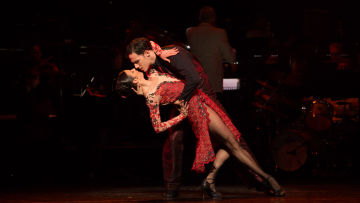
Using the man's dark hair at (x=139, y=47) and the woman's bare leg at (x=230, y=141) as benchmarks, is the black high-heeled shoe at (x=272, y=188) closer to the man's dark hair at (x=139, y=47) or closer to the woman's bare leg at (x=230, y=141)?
the woman's bare leg at (x=230, y=141)

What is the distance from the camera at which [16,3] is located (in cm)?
1014

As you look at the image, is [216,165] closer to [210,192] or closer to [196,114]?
[210,192]

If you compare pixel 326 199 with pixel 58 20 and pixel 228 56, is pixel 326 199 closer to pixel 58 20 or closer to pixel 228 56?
pixel 228 56

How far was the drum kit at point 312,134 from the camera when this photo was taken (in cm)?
796

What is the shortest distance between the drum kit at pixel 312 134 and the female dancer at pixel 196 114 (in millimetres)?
2860

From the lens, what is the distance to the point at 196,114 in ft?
16.3

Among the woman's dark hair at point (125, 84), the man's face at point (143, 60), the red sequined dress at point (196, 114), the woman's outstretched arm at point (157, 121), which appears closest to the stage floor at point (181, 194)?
the red sequined dress at point (196, 114)

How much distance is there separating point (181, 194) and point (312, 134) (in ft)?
9.71

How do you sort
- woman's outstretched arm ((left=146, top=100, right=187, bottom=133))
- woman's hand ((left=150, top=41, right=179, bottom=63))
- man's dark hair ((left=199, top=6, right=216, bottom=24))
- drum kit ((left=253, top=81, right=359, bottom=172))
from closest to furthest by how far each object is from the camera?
woman's outstretched arm ((left=146, top=100, right=187, bottom=133)) → woman's hand ((left=150, top=41, right=179, bottom=63)) → man's dark hair ((left=199, top=6, right=216, bottom=24)) → drum kit ((left=253, top=81, right=359, bottom=172))

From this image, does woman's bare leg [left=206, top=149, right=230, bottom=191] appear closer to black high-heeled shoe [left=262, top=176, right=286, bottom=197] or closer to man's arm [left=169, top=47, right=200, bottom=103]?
black high-heeled shoe [left=262, top=176, right=286, bottom=197]

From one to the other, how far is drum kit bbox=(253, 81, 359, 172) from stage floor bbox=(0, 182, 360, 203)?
1.33 meters

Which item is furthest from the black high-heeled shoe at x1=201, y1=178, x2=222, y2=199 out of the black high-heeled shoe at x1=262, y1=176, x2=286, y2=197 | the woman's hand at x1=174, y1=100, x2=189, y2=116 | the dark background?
the dark background

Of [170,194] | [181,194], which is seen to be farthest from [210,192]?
[181,194]

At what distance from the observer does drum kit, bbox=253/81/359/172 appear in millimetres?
7961
